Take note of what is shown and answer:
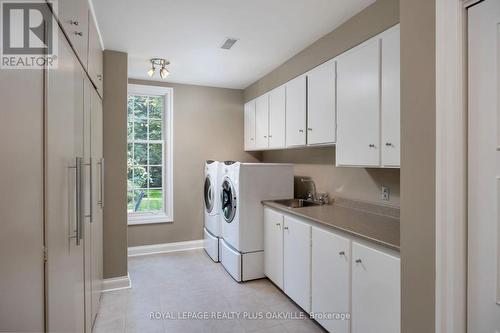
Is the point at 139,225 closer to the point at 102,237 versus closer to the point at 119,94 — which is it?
the point at 102,237

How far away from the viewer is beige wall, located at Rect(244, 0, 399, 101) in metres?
2.06

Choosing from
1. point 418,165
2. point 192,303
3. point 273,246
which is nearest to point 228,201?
point 273,246

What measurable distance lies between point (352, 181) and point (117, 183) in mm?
2441

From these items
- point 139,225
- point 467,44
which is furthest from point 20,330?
point 139,225

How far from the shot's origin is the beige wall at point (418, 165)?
122 centimetres

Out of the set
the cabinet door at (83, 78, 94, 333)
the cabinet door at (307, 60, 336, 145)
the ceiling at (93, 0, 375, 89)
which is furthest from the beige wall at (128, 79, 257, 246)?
the cabinet door at (83, 78, 94, 333)

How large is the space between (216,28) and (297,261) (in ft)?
7.32

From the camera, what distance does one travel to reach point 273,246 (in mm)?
3051

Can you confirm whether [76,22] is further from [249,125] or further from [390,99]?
[249,125]

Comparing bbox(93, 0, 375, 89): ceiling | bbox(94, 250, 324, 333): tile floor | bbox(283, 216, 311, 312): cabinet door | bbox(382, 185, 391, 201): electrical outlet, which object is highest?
bbox(93, 0, 375, 89): ceiling

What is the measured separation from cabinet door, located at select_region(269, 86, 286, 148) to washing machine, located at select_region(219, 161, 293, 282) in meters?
0.38

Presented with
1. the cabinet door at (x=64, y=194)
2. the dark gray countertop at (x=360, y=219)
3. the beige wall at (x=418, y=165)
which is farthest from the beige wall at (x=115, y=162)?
the beige wall at (x=418, y=165)

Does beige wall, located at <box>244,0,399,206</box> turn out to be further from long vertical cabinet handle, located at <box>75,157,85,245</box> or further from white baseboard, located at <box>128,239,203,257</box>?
long vertical cabinet handle, located at <box>75,157,85,245</box>

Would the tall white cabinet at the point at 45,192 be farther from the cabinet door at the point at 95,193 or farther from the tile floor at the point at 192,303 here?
the tile floor at the point at 192,303
